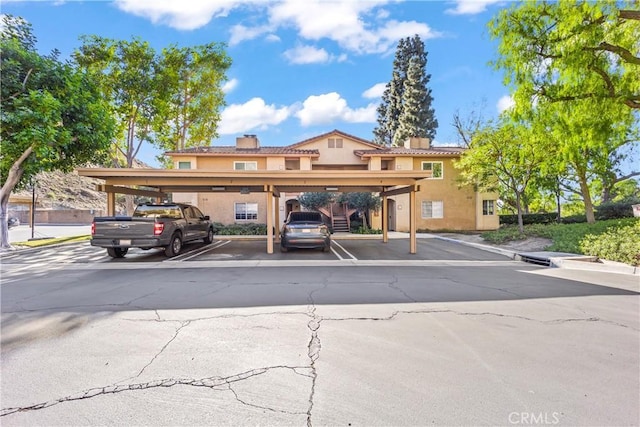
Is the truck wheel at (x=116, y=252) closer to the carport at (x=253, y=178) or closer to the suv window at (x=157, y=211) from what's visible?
the suv window at (x=157, y=211)

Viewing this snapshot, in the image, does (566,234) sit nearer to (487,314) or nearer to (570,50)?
(570,50)

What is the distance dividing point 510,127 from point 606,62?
166 inches

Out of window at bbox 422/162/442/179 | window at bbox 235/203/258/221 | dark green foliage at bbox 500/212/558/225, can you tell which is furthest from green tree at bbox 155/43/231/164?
dark green foliage at bbox 500/212/558/225

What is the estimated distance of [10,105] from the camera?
12.0 meters

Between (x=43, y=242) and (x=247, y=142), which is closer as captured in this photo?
(x=43, y=242)

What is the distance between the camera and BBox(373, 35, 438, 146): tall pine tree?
3625cm

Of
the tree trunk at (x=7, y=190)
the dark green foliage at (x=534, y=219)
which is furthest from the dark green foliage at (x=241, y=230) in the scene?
the dark green foliage at (x=534, y=219)

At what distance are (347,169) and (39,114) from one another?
672 inches

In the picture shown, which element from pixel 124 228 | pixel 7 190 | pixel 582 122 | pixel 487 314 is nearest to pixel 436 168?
pixel 582 122

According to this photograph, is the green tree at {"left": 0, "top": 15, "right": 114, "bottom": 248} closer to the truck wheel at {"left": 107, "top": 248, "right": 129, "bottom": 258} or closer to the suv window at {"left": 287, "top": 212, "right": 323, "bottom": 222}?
the truck wheel at {"left": 107, "top": 248, "right": 129, "bottom": 258}

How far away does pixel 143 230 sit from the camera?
9992 mm

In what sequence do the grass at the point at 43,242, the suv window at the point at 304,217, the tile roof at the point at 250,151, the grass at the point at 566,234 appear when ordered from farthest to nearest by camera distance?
the tile roof at the point at 250,151 < the grass at the point at 43,242 < the suv window at the point at 304,217 < the grass at the point at 566,234

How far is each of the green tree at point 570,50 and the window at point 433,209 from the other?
12.3 m

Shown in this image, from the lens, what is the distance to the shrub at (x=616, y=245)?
9.10 metres
